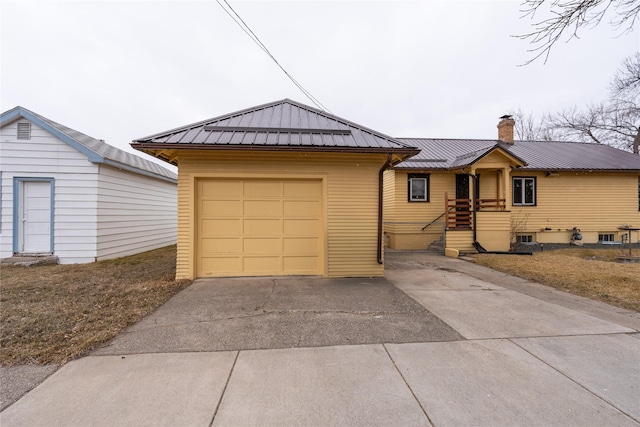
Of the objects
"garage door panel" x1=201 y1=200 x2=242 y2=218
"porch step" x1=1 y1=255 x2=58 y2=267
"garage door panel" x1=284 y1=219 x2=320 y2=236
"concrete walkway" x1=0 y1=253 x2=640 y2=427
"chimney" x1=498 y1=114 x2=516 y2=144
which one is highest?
"chimney" x1=498 y1=114 x2=516 y2=144

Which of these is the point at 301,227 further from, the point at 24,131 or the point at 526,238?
the point at 526,238

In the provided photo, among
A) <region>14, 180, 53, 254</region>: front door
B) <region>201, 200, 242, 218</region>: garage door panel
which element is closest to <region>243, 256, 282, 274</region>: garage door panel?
<region>201, 200, 242, 218</region>: garage door panel

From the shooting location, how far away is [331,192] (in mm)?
6289

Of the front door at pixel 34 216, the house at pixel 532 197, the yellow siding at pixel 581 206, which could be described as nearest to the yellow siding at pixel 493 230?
the house at pixel 532 197

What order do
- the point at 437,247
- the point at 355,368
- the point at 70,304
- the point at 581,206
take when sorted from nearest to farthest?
the point at 355,368
the point at 70,304
the point at 437,247
the point at 581,206

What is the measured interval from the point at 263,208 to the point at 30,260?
23.3 ft

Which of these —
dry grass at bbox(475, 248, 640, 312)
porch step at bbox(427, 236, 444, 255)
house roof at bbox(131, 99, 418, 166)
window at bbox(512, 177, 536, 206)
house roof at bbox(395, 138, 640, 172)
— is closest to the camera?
dry grass at bbox(475, 248, 640, 312)

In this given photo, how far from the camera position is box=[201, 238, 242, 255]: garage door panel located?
6.23m

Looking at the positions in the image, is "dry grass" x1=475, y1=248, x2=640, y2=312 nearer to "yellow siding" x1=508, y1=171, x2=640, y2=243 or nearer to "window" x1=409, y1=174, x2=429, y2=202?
"yellow siding" x1=508, y1=171, x2=640, y2=243

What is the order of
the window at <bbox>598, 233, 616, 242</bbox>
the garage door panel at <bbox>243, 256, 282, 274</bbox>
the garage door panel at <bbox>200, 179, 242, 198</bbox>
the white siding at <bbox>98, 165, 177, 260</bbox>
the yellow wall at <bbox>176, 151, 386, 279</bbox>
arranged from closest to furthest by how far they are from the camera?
the yellow wall at <bbox>176, 151, 386, 279</bbox>
the garage door panel at <bbox>200, 179, 242, 198</bbox>
the garage door panel at <bbox>243, 256, 282, 274</bbox>
the white siding at <bbox>98, 165, 177, 260</bbox>
the window at <bbox>598, 233, 616, 242</bbox>

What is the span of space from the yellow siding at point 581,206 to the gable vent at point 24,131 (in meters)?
17.8

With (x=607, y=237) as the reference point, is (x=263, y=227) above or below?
above

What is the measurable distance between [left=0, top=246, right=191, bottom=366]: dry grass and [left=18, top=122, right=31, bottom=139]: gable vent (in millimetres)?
3769

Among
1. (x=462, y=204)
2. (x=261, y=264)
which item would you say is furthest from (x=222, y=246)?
(x=462, y=204)
